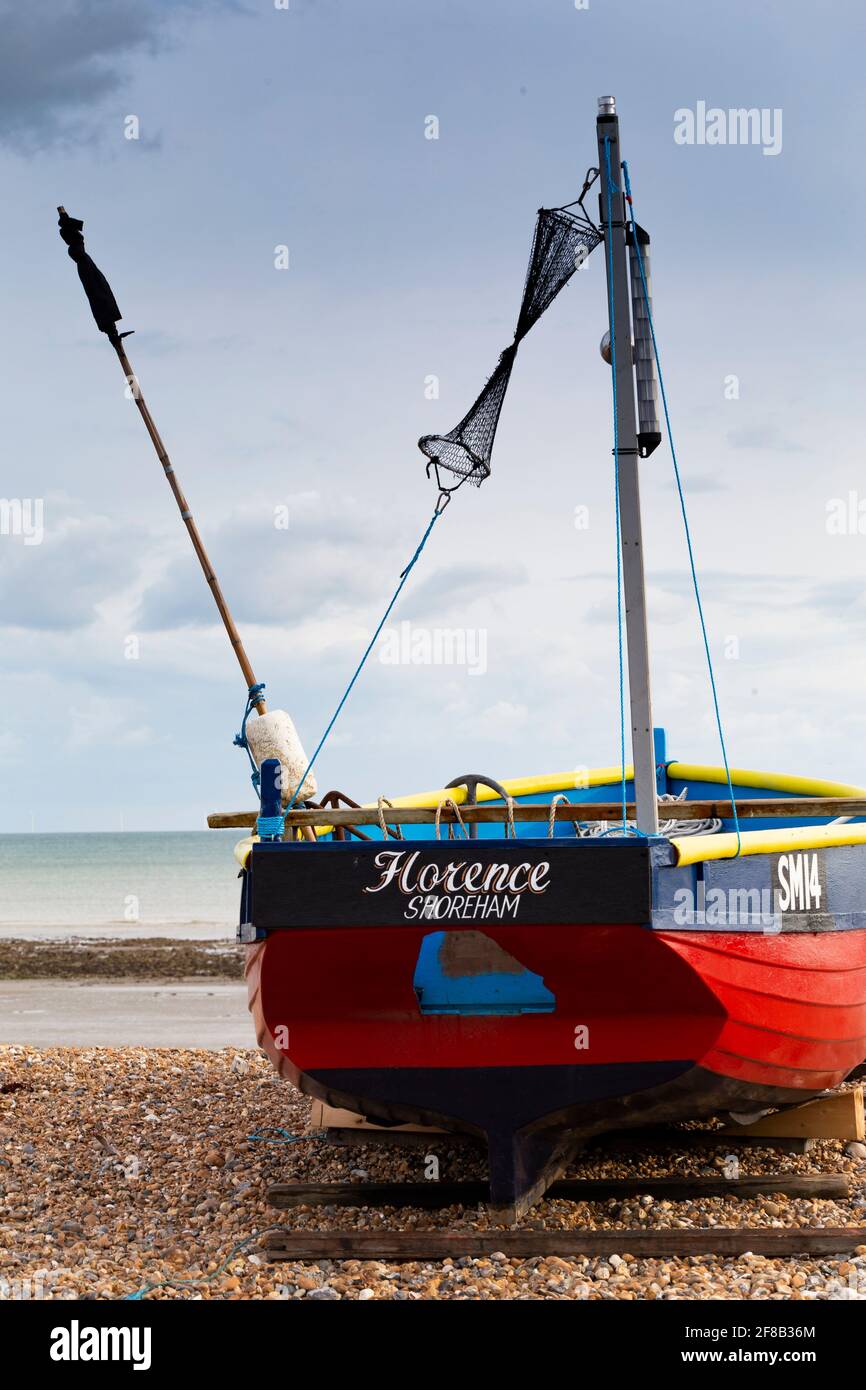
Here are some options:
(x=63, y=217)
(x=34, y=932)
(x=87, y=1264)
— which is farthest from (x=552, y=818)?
(x=34, y=932)

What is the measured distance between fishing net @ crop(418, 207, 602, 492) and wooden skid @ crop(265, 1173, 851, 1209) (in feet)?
10.8

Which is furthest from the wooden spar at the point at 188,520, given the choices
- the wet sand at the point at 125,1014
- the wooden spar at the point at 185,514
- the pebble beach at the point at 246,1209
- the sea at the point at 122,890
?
the sea at the point at 122,890

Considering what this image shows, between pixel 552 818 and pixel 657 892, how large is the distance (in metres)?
0.79

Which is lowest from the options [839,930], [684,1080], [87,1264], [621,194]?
[87,1264]

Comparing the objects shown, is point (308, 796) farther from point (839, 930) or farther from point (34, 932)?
point (34, 932)

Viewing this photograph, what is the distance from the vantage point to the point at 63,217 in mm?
7434

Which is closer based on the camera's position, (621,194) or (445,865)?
(445,865)

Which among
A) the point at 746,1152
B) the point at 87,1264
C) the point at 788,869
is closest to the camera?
the point at 87,1264

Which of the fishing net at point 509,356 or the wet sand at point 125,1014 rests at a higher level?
the fishing net at point 509,356

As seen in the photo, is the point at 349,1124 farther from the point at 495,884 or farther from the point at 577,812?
the point at 495,884

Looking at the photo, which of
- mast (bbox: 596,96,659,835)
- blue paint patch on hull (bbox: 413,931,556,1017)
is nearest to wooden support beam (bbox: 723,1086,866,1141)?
blue paint patch on hull (bbox: 413,931,556,1017)

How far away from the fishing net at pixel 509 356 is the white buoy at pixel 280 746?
1377 mm

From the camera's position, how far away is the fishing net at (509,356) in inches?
257

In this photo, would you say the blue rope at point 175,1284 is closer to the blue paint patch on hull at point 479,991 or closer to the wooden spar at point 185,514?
the blue paint patch on hull at point 479,991
